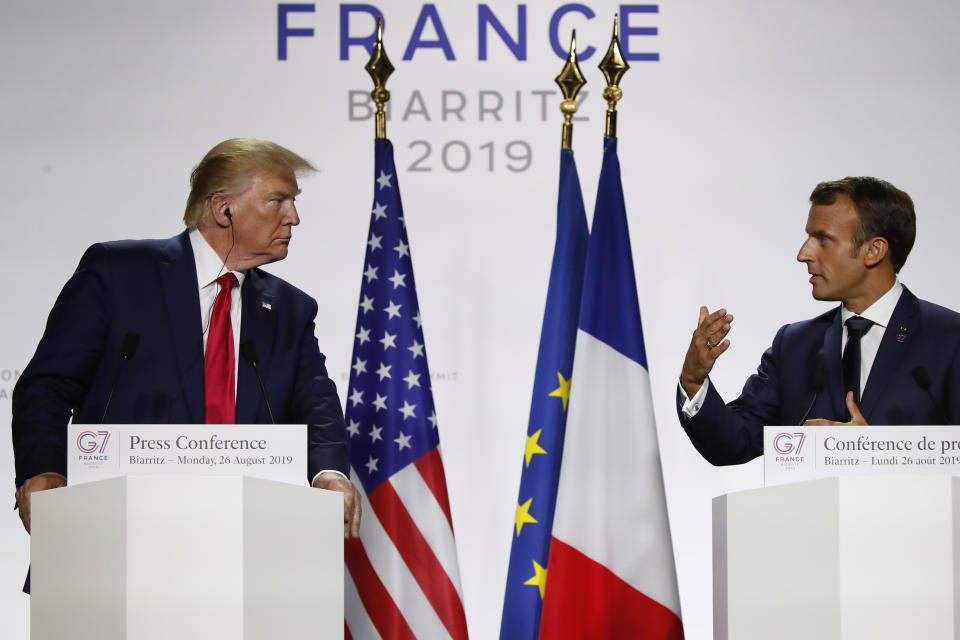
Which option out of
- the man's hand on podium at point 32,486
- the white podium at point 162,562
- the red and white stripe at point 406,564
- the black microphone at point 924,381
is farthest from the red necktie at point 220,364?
the black microphone at point 924,381

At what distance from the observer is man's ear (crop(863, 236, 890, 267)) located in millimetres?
3902

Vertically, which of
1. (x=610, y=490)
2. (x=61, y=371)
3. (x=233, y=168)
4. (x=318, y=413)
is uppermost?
(x=233, y=168)

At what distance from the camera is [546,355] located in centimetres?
423

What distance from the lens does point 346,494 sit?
3389mm

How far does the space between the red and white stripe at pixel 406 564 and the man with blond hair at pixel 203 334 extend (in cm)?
40

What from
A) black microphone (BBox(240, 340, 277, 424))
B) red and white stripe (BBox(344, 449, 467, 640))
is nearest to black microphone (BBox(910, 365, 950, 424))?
red and white stripe (BBox(344, 449, 467, 640))

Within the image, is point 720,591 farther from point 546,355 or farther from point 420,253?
point 420,253

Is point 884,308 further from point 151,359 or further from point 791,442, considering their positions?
point 151,359

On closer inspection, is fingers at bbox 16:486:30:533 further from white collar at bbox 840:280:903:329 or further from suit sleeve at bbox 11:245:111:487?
white collar at bbox 840:280:903:329

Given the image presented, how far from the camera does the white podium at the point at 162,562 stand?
8.70 ft

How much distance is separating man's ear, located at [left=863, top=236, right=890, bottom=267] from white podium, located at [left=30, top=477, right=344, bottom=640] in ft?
7.07

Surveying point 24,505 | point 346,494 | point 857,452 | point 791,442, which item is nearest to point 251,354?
point 346,494

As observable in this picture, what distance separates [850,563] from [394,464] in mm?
1704

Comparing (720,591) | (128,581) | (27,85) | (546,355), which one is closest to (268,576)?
(128,581)
